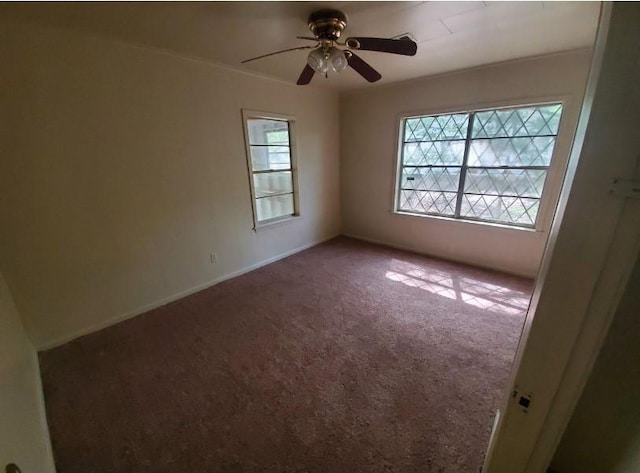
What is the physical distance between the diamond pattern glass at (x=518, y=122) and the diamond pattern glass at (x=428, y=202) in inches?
33.0

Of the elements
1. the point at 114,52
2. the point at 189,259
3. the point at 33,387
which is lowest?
the point at 33,387

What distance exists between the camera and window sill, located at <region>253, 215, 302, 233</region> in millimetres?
3450

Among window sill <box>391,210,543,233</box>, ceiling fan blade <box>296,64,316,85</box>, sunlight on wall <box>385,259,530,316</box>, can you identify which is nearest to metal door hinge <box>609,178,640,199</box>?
ceiling fan blade <box>296,64,316,85</box>

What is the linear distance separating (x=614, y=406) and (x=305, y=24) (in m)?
2.66

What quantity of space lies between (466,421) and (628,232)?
1422 mm

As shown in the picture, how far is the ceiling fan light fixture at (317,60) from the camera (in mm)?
1802

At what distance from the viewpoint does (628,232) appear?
549 mm

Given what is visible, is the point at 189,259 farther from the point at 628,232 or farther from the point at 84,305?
the point at 628,232

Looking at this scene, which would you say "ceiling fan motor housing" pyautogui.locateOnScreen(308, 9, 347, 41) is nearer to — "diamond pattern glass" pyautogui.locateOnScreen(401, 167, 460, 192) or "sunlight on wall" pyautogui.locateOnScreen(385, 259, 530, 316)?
"diamond pattern glass" pyautogui.locateOnScreen(401, 167, 460, 192)

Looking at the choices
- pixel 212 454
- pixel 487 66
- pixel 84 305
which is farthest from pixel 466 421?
pixel 487 66

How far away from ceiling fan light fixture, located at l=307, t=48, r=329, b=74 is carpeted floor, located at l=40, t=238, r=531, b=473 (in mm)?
2074

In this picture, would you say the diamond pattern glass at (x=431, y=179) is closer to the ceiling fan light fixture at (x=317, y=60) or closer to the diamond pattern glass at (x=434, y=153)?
the diamond pattern glass at (x=434, y=153)

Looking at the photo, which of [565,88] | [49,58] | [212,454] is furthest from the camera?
[565,88]

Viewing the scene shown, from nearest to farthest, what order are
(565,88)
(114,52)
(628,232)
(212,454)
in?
(628,232)
(212,454)
(114,52)
(565,88)
